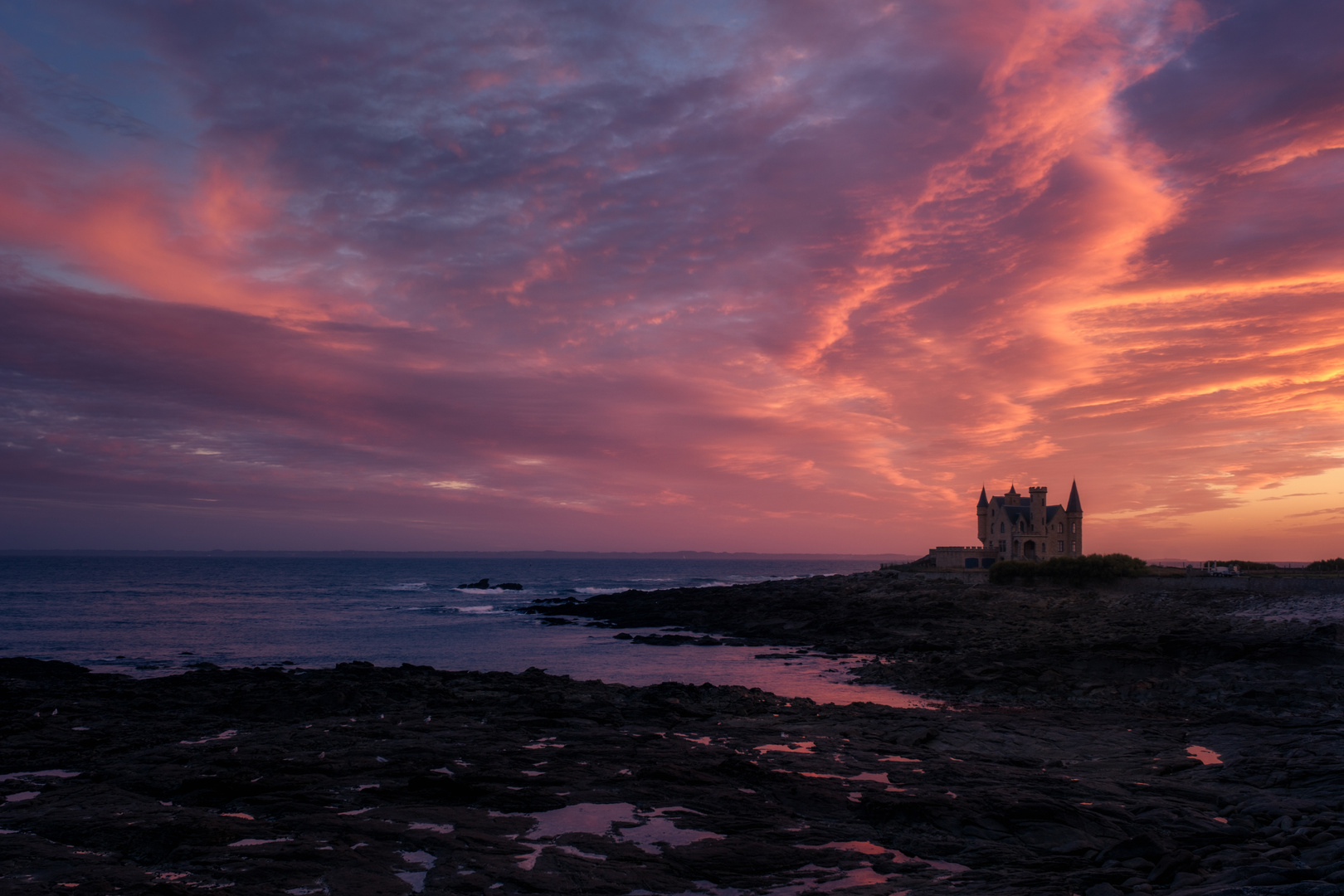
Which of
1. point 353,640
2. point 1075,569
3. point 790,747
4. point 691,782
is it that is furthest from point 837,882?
point 1075,569

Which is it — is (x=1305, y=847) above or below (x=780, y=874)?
above

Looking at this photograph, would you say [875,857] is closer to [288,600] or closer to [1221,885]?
[1221,885]

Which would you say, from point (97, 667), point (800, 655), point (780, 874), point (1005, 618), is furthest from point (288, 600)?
point (780, 874)

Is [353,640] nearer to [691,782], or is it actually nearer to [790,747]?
[790,747]

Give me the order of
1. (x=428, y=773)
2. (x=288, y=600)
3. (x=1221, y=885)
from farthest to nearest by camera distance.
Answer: (x=288, y=600) < (x=428, y=773) < (x=1221, y=885)

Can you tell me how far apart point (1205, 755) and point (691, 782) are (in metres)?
10.7

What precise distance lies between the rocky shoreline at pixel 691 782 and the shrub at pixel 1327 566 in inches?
871

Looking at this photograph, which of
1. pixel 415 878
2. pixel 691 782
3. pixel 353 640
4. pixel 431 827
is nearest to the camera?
pixel 415 878

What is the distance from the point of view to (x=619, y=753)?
15.7 m

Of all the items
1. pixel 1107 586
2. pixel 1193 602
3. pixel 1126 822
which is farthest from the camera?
pixel 1107 586

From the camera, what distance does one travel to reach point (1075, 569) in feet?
163

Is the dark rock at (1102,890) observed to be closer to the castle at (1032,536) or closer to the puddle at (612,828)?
the puddle at (612,828)

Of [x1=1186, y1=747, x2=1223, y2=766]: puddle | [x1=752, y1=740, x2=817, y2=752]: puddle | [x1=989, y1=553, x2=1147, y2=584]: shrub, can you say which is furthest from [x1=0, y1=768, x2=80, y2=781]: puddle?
[x1=989, y1=553, x2=1147, y2=584]: shrub

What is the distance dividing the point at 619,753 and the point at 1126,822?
916cm
